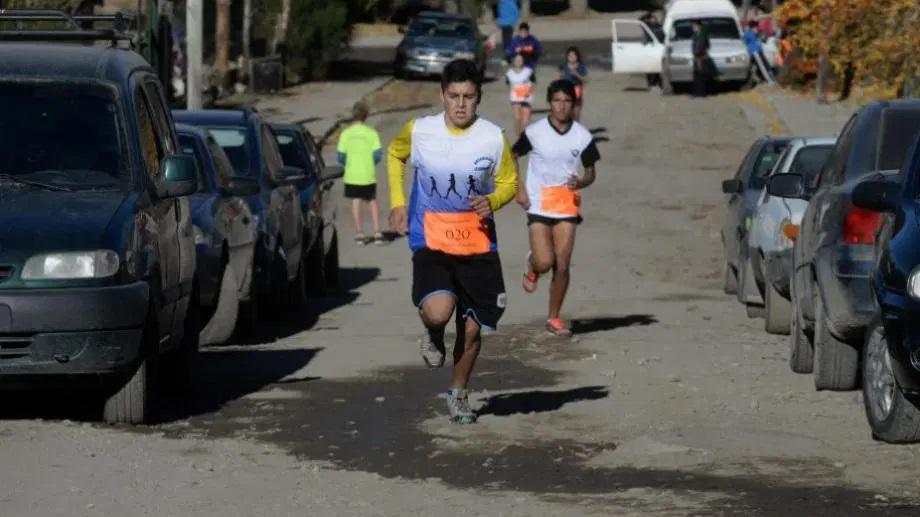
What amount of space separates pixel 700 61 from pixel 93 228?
35353 mm

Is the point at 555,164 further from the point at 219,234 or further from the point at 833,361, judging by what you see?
the point at 833,361

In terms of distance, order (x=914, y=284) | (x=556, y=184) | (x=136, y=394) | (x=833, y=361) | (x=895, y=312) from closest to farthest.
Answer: (x=914, y=284) → (x=895, y=312) → (x=136, y=394) → (x=833, y=361) → (x=556, y=184)

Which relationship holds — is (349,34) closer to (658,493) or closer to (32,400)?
(32,400)

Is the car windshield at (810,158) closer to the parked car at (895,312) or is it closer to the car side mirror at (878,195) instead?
the parked car at (895,312)

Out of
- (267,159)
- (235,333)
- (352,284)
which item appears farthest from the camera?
(352,284)

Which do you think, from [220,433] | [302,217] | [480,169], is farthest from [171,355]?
[302,217]

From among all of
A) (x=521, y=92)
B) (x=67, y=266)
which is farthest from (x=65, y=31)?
(x=521, y=92)

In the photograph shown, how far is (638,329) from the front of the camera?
1631cm

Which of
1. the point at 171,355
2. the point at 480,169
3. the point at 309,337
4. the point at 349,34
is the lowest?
the point at 349,34

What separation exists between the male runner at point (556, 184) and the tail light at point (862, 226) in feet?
13.8

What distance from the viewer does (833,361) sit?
11.7 meters

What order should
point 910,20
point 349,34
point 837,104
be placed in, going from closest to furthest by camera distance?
point 910,20
point 837,104
point 349,34

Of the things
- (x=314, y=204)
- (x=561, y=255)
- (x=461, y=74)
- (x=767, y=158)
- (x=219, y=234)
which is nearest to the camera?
(x=461, y=74)

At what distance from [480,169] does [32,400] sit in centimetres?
284
